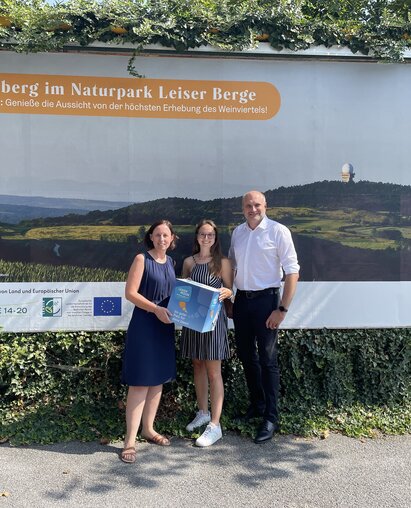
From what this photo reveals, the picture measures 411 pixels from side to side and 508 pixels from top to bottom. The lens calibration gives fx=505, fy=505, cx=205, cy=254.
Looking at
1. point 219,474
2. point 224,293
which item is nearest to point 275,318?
point 224,293

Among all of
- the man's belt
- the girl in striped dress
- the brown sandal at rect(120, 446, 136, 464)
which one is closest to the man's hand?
the man's belt

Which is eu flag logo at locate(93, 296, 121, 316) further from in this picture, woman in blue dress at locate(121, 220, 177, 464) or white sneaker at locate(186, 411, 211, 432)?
white sneaker at locate(186, 411, 211, 432)

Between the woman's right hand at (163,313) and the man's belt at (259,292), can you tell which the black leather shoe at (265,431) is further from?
the woman's right hand at (163,313)

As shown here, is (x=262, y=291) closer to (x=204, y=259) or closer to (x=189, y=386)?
(x=204, y=259)

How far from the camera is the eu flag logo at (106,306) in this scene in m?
4.56

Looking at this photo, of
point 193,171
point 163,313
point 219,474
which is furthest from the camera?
point 193,171

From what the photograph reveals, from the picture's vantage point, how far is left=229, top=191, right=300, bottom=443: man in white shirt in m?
4.14

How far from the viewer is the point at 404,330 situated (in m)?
4.82

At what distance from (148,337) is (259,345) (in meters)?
0.94

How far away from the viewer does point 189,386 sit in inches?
184

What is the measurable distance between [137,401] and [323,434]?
167 cm

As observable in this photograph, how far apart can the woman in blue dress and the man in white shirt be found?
62 cm

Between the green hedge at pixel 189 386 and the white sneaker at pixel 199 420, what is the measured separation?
3.0 inches

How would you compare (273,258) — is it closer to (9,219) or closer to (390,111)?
(390,111)
